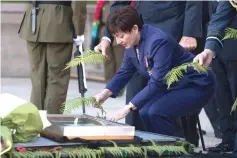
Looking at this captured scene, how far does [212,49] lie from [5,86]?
6636mm

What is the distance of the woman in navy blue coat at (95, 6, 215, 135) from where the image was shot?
469cm

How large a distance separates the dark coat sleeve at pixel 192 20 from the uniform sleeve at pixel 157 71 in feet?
3.05

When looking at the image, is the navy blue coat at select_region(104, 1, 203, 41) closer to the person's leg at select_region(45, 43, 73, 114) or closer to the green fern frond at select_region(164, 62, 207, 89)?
the person's leg at select_region(45, 43, 73, 114)

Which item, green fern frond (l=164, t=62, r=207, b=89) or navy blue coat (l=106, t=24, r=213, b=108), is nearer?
green fern frond (l=164, t=62, r=207, b=89)

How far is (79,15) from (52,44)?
1.22 feet

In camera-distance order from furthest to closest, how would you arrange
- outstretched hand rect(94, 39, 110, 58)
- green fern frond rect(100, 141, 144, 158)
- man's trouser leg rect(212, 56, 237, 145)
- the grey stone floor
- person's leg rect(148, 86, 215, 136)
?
the grey stone floor < man's trouser leg rect(212, 56, 237, 145) < outstretched hand rect(94, 39, 110, 58) < person's leg rect(148, 86, 215, 136) < green fern frond rect(100, 141, 144, 158)

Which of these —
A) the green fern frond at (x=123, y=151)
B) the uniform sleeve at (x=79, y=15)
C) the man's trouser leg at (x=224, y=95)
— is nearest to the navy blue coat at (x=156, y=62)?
the green fern frond at (x=123, y=151)

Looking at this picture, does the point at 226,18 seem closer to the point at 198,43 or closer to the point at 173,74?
the point at 173,74

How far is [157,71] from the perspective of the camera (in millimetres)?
4680

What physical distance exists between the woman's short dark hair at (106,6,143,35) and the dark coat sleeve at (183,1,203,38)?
1.00m

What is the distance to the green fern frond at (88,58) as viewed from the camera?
484cm

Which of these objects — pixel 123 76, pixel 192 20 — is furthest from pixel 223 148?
pixel 123 76

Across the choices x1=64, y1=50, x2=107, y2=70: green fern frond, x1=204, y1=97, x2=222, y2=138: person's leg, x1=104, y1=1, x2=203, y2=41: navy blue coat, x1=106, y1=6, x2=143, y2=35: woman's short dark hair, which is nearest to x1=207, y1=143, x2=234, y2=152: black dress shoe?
x1=204, y1=97, x2=222, y2=138: person's leg

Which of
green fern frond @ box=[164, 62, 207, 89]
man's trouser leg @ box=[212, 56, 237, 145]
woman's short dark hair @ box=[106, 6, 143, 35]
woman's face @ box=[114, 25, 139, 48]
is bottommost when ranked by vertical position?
man's trouser leg @ box=[212, 56, 237, 145]
